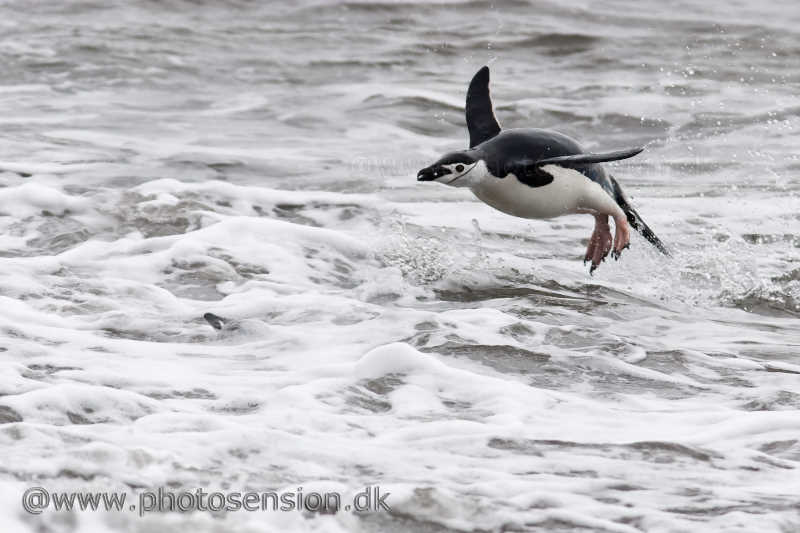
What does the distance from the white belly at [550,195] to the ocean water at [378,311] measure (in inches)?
17.8

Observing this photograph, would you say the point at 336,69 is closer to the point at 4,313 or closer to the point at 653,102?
the point at 653,102

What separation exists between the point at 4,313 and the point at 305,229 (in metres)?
2.38

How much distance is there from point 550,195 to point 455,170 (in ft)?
2.09

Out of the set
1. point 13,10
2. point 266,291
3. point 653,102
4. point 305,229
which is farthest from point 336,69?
point 266,291

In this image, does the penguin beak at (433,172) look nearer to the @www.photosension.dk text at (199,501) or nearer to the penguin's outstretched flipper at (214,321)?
the penguin's outstretched flipper at (214,321)

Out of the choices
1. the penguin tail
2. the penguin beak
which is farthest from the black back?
the penguin tail

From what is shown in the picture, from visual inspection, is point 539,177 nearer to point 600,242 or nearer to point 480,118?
point 600,242

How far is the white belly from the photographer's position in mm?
6094

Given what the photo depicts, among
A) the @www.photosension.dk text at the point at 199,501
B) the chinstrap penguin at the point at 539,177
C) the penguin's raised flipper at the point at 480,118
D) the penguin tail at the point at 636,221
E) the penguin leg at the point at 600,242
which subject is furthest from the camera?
the penguin tail at the point at 636,221

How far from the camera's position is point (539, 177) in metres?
6.13

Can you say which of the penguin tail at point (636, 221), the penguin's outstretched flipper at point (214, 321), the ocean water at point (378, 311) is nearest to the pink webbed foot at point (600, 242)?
the ocean water at point (378, 311)

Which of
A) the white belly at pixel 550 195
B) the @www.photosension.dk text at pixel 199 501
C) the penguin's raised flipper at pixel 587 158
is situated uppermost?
the penguin's raised flipper at pixel 587 158

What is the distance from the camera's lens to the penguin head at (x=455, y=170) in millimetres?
5746

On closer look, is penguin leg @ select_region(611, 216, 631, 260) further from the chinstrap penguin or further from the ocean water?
the ocean water
